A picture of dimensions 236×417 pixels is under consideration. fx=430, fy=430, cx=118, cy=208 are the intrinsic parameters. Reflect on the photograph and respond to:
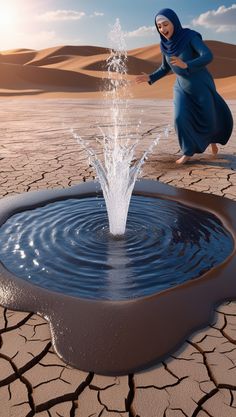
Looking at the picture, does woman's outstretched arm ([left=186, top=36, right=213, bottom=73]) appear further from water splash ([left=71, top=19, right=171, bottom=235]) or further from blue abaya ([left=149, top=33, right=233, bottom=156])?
Answer: water splash ([left=71, top=19, right=171, bottom=235])

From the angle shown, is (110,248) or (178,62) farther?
(178,62)

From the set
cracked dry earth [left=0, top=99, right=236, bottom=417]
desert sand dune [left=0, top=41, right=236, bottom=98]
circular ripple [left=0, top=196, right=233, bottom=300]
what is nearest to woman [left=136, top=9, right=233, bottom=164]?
circular ripple [left=0, top=196, right=233, bottom=300]

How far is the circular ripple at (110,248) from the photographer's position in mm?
2646

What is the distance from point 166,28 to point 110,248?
2912 millimetres

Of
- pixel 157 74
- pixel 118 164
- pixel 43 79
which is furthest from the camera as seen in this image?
pixel 43 79

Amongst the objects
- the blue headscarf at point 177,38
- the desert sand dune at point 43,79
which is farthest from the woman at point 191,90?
the desert sand dune at point 43,79

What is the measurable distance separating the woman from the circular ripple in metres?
1.66

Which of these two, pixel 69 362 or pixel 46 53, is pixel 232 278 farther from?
pixel 46 53

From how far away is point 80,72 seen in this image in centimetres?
4191

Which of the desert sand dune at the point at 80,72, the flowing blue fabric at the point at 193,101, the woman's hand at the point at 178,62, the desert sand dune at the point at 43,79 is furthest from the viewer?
the desert sand dune at the point at 43,79

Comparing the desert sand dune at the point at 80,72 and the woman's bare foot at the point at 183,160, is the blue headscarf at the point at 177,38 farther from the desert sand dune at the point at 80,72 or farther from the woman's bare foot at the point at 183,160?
the desert sand dune at the point at 80,72

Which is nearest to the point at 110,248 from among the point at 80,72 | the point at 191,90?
the point at 191,90

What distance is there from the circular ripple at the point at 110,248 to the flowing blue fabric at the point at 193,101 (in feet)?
5.36

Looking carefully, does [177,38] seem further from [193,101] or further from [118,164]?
[118,164]
